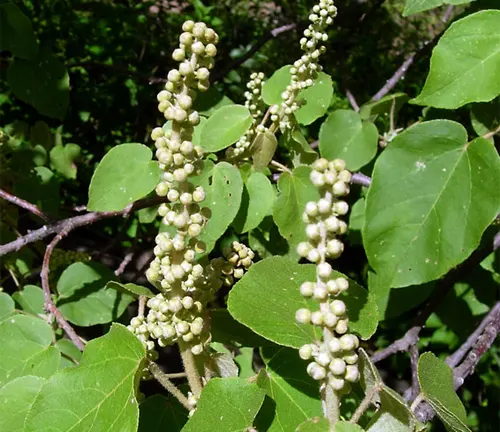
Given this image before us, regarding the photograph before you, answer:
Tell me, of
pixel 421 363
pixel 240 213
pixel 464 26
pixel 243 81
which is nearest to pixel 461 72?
pixel 464 26

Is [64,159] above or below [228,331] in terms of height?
below

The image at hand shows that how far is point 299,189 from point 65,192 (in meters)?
1.74

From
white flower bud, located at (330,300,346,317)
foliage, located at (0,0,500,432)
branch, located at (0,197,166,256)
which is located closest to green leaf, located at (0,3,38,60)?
foliage, located at (0,0,500,432)

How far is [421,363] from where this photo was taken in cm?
94

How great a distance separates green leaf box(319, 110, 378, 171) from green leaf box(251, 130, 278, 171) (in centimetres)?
43

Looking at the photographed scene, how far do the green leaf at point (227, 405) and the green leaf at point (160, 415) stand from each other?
35 cm

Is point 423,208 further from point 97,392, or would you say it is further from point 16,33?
point 16,33

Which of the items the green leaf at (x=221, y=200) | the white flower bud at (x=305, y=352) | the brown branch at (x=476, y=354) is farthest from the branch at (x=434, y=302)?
the white flower bud at (x=305, y=352)

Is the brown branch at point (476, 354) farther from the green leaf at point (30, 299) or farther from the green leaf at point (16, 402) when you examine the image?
the green leaf at point (30, 299)

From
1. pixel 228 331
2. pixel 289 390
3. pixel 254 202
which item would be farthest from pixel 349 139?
pixel 289 390

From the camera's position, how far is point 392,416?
36.6 inches

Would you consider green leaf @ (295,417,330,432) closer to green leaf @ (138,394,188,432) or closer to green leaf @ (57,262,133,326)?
green leaf @ (138,394,188,432)

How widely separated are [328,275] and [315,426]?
22cm

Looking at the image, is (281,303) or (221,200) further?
(221,200)
